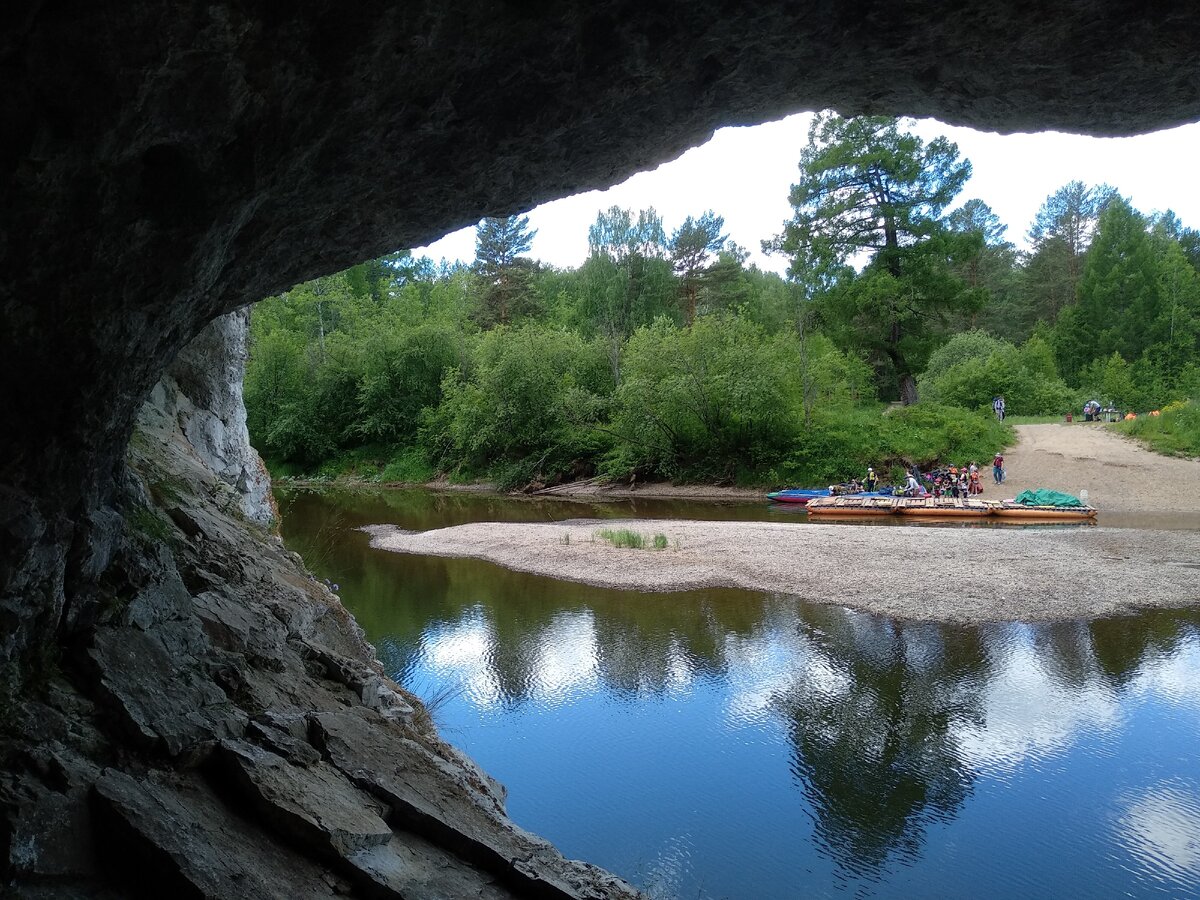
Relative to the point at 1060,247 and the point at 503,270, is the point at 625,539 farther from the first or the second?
the point at 1060,247

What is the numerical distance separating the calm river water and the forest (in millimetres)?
22228

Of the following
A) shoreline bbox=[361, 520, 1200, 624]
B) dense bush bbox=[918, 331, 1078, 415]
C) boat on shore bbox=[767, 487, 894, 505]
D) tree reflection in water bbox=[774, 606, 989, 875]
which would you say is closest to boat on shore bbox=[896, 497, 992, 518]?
shoreline bbox=[361, 520, 1200, 624]

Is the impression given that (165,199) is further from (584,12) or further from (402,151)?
(584,12)

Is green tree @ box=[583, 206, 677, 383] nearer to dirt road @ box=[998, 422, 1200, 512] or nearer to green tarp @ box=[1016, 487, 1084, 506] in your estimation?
dirt road @ box=[998, 422, 1200, 512]

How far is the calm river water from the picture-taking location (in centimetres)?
724

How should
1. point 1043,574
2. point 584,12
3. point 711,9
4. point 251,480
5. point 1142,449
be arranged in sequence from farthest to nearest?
point 1142,449 → point 1043,574 → point 251,480 → point 711,9 → point 584,12

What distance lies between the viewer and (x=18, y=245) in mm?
2738

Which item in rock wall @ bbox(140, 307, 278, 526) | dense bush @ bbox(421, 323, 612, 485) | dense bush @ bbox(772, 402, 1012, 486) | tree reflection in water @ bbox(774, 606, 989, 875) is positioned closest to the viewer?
tree reflection in water @ bbox(774, 606, 989, 875)

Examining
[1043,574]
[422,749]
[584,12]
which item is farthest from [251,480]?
[1043,574]

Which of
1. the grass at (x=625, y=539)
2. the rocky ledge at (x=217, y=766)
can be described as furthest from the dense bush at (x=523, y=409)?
the rocky ledge at (x=217, y=766)

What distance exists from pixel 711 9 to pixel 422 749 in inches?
209

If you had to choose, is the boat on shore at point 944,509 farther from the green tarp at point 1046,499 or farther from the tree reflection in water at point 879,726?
the tree reflection in water at point 879,726

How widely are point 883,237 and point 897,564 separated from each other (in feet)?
88.7

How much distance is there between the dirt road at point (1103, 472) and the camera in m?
27.1
